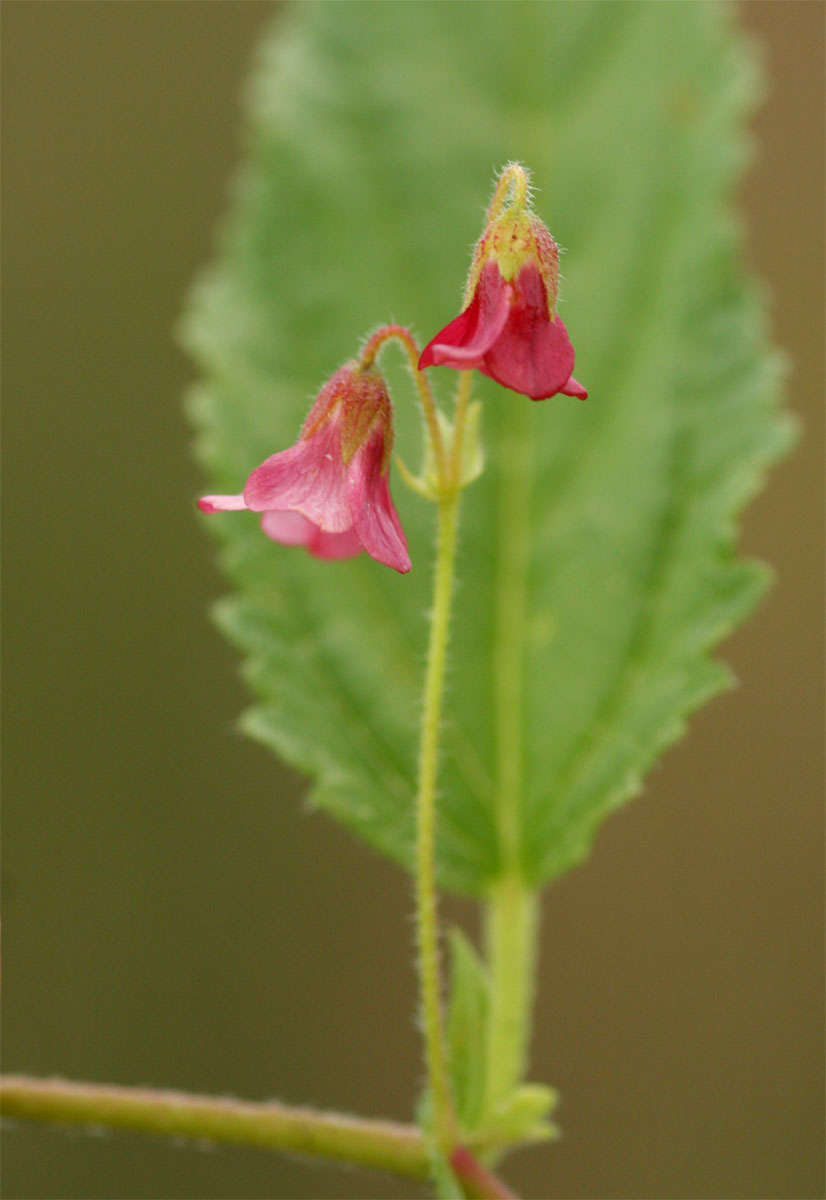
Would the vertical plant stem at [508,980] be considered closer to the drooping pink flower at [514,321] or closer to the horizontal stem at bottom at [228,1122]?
the horizontal stem at bottom at [228,1122]

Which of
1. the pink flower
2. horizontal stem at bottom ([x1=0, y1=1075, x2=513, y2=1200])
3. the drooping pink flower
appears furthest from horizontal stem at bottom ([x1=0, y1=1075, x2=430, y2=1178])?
the drooping pink flower

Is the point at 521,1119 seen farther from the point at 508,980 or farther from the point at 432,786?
the point at 432,786

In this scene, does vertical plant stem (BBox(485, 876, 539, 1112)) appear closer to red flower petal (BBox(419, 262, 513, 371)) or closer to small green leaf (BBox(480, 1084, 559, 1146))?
small green leaf (BBox(480, 1084, 559, 1146))


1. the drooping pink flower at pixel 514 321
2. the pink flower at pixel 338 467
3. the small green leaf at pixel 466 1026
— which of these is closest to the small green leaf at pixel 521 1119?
the small green leaf at pixel 466 1026

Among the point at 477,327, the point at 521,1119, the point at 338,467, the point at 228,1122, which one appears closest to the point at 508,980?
the point at 521,1119

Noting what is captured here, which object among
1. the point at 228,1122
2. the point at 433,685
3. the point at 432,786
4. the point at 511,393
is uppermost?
the point at 511,393

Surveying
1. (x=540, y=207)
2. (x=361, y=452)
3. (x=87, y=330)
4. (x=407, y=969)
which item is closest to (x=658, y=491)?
(x=540, y=207)
